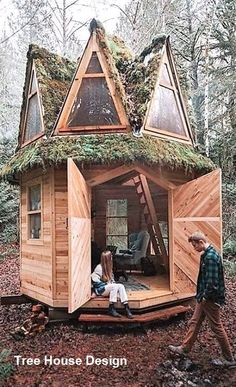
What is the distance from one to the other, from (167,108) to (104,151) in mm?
2009

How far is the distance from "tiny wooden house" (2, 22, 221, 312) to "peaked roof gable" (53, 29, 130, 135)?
0.06 ft

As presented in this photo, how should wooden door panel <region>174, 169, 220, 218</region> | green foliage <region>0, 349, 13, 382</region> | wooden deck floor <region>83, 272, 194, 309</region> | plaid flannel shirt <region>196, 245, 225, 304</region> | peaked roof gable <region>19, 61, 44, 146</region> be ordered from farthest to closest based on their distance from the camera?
peaked roof gable <region>19, 61, 44, 146</region>
wooden door panel <region>174, 169, 220, 218</region>
wooden deck floor <region>83, 272, 194, 309</region>
plaid flannel shirt <region>196, 245, 225, 304</region>
green foliage <region>0, 349, 13, 382</region>

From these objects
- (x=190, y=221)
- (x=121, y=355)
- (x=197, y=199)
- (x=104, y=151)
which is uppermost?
(x=104, y=151)

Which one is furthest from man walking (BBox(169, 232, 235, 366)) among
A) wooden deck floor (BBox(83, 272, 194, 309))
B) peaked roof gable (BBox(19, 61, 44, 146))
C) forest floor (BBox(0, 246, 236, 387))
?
peaked roof gable (BBox(19, 61, 44, 146))

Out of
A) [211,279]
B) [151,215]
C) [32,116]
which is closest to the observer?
[211,279]

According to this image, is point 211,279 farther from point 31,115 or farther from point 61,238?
point 31,115

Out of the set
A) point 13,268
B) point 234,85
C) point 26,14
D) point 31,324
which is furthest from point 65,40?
point 31,324

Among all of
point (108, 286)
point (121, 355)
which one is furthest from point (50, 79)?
point (121, 355)

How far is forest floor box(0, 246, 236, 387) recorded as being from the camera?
4.52m

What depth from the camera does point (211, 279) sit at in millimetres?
4695

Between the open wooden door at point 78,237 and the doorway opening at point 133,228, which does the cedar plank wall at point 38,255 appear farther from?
the doorway opening at point 133,228

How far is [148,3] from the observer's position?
1512 cm

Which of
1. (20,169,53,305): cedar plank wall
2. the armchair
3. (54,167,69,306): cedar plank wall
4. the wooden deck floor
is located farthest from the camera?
the armchair

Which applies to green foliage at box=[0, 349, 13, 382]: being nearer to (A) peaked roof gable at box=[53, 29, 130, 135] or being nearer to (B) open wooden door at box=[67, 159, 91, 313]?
(B) open wooden door at box=[67, 159, 91, 313]
